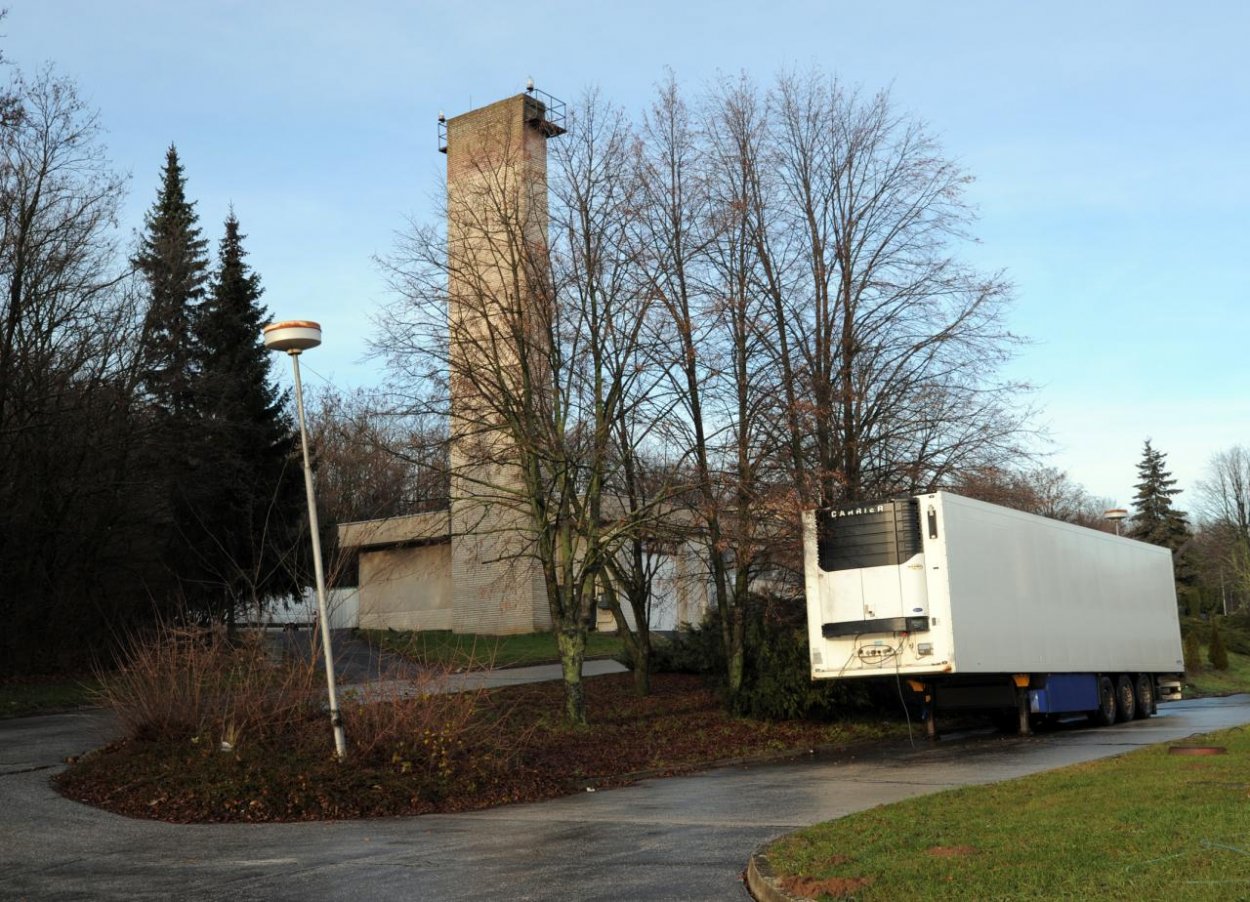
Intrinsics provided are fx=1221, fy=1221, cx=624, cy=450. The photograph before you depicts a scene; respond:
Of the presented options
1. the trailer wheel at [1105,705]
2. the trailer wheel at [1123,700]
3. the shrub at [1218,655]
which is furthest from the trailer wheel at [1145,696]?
the shrub at [1218,655]

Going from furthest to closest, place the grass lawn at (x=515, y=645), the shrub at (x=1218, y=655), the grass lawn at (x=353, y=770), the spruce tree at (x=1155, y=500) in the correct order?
the spruce tree at (x=1155, y=500) < the shrub at (x=1218, y=655) < the grass lawn at (x=515, y=645) < the grass lawn at (x=353, y=770)

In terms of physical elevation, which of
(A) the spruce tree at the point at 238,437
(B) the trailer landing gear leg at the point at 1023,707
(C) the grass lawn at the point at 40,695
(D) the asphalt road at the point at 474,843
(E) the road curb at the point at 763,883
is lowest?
(D) the asphalt road at the point at 474,843

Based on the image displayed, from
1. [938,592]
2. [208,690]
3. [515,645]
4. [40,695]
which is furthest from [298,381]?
[515,645]

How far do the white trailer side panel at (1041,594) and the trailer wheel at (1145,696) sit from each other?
1.08 feet

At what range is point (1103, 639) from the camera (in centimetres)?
2256

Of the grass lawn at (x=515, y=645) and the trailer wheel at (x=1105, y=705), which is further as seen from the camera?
the grass lawn at (x=515, y=645)

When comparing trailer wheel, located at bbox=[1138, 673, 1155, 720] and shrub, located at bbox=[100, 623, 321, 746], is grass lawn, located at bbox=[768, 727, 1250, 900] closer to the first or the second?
shrub, located at bbox=[100, 623, 321, 746]

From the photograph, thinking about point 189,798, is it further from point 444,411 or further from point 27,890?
point 444,411

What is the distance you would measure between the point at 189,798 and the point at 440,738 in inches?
104

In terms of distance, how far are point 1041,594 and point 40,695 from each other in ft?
64.6

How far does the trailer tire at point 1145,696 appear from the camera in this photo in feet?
81.1

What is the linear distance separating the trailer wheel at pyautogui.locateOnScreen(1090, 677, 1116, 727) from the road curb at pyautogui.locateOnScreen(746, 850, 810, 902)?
634 inches

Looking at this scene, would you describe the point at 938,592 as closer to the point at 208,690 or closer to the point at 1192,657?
the point at 208,690

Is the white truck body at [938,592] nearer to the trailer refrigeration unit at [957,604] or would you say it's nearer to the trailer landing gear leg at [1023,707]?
the trailer refrigeration unit at [957,604]
